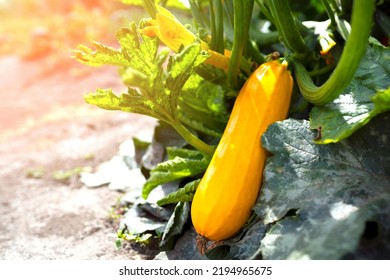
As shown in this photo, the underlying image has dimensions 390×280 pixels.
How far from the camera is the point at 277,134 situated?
56.7 inches

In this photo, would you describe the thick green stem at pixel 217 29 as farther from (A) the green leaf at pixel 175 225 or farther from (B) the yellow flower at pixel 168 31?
(A) the green leaf at pixel 175 225

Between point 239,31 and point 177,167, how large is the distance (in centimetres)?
44

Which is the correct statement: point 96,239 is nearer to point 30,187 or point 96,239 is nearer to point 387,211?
point 30,187

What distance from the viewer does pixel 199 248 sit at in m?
1.51

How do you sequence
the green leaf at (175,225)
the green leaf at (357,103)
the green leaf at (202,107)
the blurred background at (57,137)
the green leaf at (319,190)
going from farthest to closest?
the blurred background at (57,137) → the green leaf at (202,107) → the green leaf at (175,225) → the green leaf at (357,103) → the green leaf at (319,190)

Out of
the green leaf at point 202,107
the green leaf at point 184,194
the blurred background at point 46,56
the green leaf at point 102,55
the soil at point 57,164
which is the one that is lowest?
the blurred background at point 46,56

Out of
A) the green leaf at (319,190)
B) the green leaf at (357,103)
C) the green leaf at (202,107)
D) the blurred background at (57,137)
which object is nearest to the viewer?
the green leaf at (319,190)

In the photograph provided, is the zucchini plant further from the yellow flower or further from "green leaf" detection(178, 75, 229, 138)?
"green leaf" detection(178, 75, 229, 138)

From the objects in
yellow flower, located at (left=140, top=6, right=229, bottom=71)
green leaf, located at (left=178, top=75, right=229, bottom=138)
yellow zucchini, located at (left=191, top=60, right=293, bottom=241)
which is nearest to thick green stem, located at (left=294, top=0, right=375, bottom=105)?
yellow zucchini, located at (left=191, top=60, right=293, bottom=241)

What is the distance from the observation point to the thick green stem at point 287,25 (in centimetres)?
160

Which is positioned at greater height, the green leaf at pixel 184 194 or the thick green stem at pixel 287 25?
the thick green stem at pixel 287 25

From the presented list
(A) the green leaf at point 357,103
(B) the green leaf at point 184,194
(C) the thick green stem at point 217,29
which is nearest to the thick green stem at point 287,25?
(C) the thick green stem at point 217,29

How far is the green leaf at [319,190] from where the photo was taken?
111cm

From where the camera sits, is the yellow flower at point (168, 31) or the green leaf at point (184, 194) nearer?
the yellow flower at point (168, 31)
